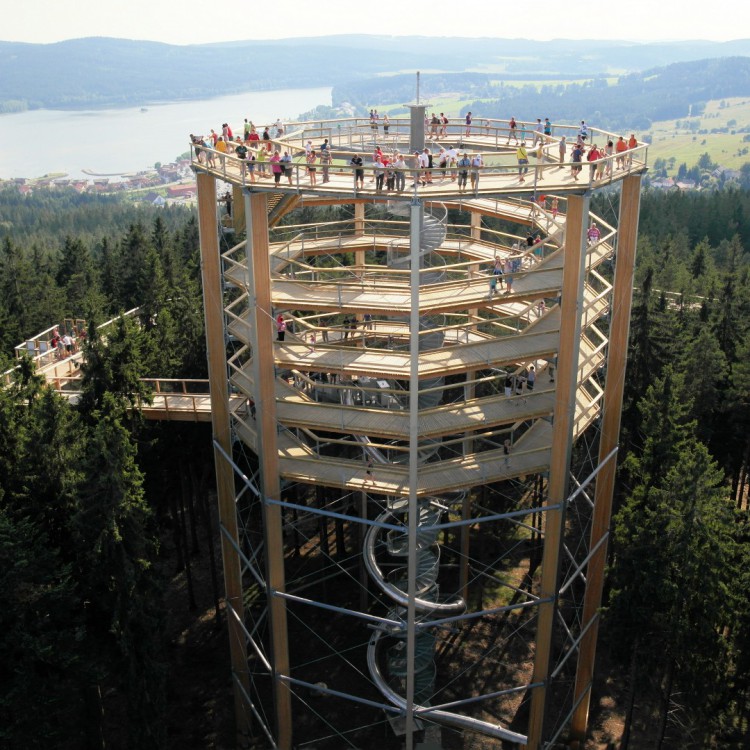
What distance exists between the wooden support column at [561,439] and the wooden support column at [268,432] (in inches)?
343

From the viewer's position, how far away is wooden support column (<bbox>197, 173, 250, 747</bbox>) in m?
28.2

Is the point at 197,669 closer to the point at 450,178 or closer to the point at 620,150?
the point at 450,178

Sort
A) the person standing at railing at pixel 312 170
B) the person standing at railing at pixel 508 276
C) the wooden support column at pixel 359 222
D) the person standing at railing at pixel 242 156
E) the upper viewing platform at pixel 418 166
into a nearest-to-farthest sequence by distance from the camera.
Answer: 1. the upper viewing platform at pixel 418 166
2. the person standing at railing at pixel 242 156
3. the person standing at railing at pixel 312 170
4. the person standing at railing at pixel 508 276
5. the wooden support column at pixel 359 222

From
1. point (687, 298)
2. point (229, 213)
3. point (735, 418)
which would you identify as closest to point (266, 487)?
point (229, 213)

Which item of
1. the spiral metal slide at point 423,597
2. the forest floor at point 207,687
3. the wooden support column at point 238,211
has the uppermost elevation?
the wooden support column at point 238,211

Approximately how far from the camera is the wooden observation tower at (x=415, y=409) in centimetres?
2552

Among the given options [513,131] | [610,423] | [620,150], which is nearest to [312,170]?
[620,150]

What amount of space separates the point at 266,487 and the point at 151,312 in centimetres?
3292

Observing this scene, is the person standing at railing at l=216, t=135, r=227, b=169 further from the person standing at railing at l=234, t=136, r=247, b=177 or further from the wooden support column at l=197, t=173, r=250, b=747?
the wooden support column at l=197, t=173, r=250, b=747

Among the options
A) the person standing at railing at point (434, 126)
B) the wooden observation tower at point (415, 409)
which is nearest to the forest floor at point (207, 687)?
the wooden observation tower at point (415, 409)

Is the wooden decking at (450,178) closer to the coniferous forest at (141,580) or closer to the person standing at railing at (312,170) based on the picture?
the person standing at railing at (312,170)

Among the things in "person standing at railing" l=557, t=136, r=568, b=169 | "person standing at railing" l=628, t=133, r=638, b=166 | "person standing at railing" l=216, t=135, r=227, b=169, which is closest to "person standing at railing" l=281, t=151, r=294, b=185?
"person standing at railing" l=216, t=135, r=227, b=169

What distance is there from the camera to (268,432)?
26719mm

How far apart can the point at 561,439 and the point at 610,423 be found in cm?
444
